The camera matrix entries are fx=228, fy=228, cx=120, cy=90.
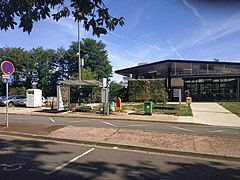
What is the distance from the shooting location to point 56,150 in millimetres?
6793

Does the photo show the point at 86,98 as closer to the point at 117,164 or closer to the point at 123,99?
the point at 123,99

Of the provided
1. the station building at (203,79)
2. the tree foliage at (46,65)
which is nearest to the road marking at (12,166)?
the station building at (203,79)

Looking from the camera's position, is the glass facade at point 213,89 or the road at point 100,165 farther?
the glass facade at point 213,89

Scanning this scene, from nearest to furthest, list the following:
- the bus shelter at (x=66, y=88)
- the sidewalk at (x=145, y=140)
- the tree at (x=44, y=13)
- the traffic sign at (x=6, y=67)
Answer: the tree at (x=44, y=13) → the sidewalk at (x=145, y=140) → the traffic sign at (x=6, y=67) → the bus shelter at (x=66, y=88)

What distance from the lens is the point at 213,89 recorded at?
33.2m

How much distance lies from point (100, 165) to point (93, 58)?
5088cm

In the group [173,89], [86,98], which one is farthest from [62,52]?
[86,98]

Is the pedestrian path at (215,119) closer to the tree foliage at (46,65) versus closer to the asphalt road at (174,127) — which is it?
the asphalt road at (174,127)

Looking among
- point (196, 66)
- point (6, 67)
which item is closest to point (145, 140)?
point (6, 67)

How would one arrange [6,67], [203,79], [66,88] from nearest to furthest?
[6,67] → [66,88] → [203,79]

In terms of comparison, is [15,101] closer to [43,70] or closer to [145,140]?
[145,140]

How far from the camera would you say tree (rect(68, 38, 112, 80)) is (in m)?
54.3

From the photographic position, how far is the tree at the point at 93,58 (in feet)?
178

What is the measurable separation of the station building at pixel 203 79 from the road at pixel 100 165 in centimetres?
2625
